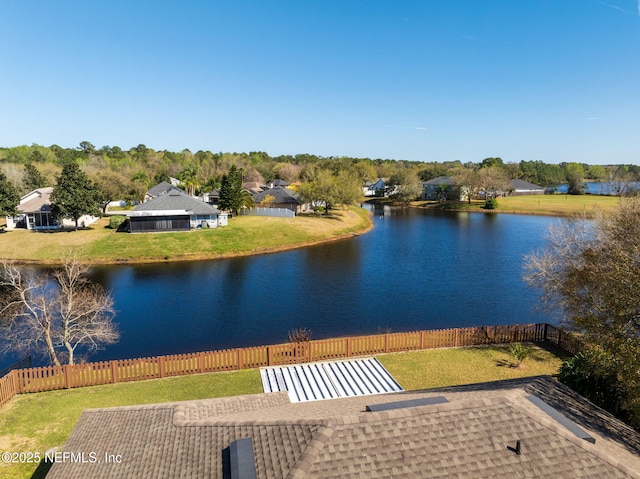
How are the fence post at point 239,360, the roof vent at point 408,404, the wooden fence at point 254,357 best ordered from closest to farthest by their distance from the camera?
1. the roof vent at point 408,404
2. the wooden fence at point 254,357
3. the fence post at point 239,360

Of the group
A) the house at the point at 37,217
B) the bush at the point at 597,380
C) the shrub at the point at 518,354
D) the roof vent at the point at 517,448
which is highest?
the house at the point at 37,217

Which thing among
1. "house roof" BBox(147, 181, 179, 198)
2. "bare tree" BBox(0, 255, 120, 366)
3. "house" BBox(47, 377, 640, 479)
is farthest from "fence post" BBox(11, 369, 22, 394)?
"house roof" BBox(147, 181, 179, 198)

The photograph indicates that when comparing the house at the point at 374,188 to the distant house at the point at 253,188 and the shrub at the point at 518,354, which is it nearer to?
the distant house at the point at 253,188

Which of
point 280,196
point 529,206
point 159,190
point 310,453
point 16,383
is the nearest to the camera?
point 310,453

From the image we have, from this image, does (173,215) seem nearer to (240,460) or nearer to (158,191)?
(158,191)

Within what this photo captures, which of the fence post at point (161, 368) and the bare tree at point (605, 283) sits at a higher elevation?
the bare tree at point (605, 283)

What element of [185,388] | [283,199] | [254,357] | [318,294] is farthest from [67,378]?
[283,199]

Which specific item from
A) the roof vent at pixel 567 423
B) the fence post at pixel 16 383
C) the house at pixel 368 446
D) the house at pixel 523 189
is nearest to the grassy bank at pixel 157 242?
the fence post at pixel 16 383
